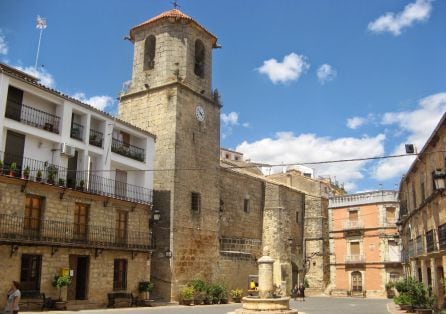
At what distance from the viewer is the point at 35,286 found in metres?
17.5

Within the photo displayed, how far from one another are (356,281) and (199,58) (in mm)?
20371

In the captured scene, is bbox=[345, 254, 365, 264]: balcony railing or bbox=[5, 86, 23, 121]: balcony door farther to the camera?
bbox=[345, 254, 365, 264]: balcony railing

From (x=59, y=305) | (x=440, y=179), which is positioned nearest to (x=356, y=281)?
(x=440, y=179)

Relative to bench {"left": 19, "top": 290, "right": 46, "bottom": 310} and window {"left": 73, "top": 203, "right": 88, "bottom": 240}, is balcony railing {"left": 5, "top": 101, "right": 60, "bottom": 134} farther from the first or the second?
bench {"left": 19, "top": 290, "right": 46, "bottom": 310}

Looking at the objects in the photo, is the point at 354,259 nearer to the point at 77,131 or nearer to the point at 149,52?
the point at 149,52

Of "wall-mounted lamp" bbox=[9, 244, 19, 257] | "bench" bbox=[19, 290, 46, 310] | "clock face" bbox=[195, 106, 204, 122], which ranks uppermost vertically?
"clock face" bbox=[195, 106, 204, 122]

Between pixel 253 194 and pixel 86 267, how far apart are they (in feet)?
52.4

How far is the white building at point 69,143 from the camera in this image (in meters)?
18.2

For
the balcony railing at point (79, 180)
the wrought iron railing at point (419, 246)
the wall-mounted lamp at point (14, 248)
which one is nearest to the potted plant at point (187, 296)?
the balcony railing at point (79, 180)

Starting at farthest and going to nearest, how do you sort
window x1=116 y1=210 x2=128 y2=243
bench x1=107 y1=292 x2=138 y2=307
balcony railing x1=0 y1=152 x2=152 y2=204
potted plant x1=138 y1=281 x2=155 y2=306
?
potted plant x1=138 y1=281 x2=155 y2=306 → window x1=116 y1=210 x2=128 y2=243 → bench x1=107 y1=292 x2=138 y2=307 → balcony railing x1=0 y1=152 x2=152 y2=204

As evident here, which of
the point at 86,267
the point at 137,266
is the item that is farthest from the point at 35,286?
the point at 137,266

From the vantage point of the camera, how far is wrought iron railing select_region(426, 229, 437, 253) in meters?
18.9

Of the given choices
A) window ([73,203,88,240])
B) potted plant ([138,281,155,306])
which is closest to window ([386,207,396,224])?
potted plant ([138,281,155,306])

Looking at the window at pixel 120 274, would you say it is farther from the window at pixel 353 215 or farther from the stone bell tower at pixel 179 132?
the window at pixel 353 215
